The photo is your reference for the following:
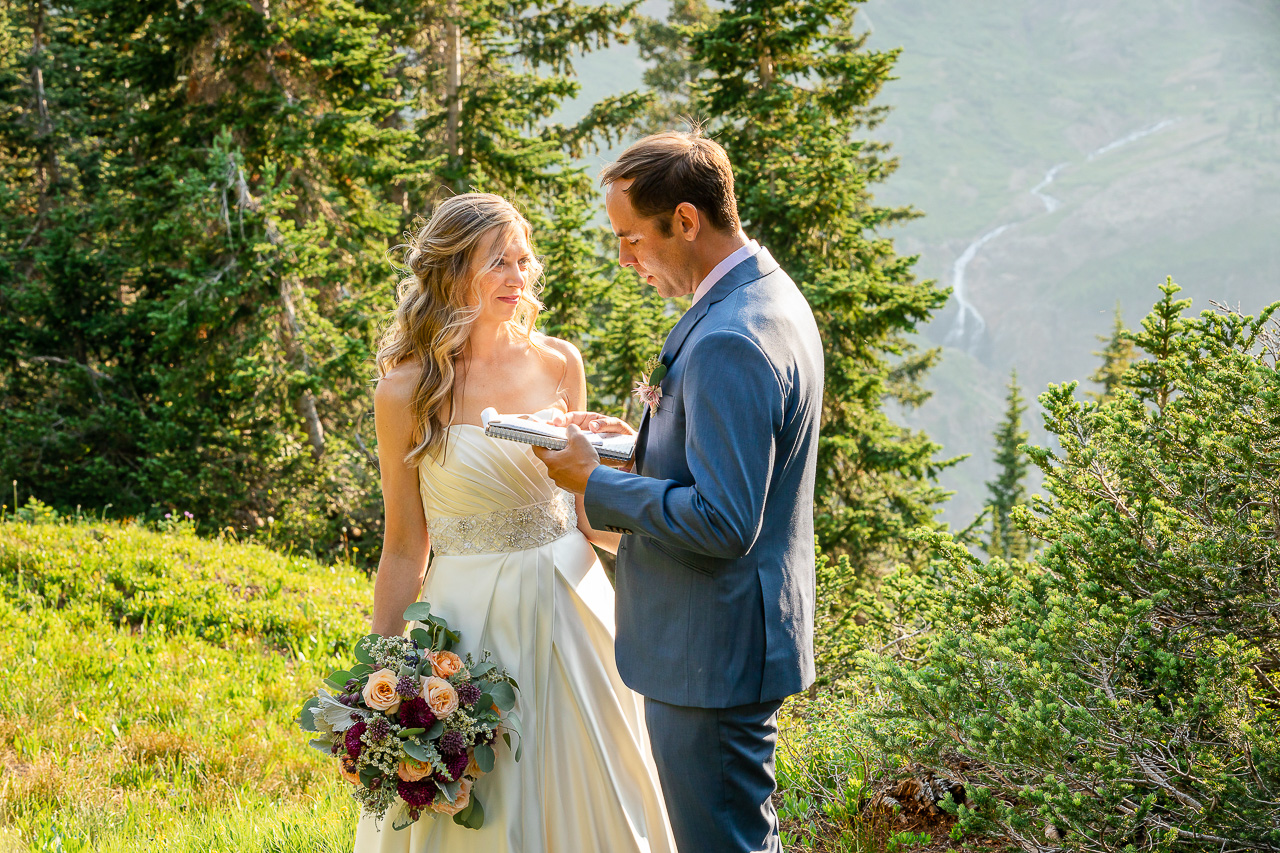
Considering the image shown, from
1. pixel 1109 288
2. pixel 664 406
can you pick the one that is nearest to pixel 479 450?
pixel 664 406

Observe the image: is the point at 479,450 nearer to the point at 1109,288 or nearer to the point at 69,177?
the point at 69,177

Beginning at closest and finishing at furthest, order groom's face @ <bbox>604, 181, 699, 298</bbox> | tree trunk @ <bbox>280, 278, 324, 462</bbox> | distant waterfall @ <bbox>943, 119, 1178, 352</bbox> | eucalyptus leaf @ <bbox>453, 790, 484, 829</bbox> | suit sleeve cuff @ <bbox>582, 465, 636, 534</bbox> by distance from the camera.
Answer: suit sleeve cuff @ <bbox>582, 465, 636, 534</bbox> < groom's face @ <bbox>604, 181, 699, 298</bbox> < eucalyptus leaf @ <bbox>453, 790, 484, 829</bbox> < tree trunk @ <bbox>280, 278, 324, 462</bbox> < distant waterfall @ <bbox>943, 119, 1178, 352</bbox>

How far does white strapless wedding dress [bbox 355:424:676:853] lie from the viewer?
287 centimetres

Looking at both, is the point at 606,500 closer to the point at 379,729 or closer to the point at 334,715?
the point at 379,729

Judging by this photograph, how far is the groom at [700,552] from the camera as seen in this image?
2166mm

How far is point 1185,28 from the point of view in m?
196

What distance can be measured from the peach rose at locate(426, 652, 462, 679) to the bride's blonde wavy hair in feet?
2.73

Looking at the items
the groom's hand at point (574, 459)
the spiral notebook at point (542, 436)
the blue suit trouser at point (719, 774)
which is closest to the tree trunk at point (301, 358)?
the spiral notebook at point (542, 436)

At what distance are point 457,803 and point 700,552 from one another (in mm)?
1258

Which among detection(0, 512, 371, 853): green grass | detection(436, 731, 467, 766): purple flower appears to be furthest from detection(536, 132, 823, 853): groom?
detection(0, 512, 371, 853): green grass

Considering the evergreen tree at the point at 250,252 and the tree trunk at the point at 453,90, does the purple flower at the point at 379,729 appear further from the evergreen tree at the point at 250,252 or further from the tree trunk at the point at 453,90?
the tree trunk at the point at 453,90

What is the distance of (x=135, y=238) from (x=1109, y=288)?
154m

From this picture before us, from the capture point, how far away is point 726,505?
1966 mm

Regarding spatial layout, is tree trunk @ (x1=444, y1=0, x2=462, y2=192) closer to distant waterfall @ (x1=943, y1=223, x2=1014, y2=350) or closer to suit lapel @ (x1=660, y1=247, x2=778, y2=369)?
suit lapel @ (x1=660, y1=247, x2=778, y2=369)
